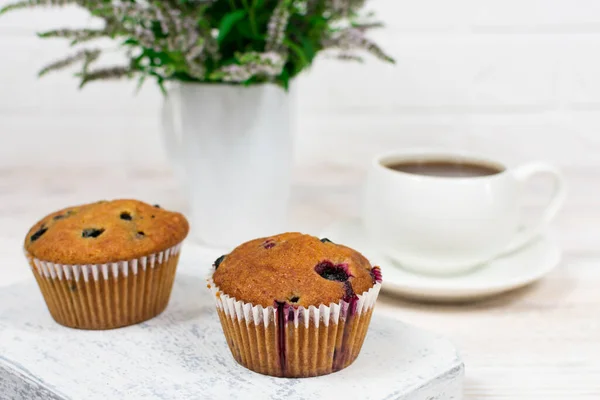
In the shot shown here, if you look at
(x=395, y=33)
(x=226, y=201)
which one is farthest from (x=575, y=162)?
(x=226, y=201)

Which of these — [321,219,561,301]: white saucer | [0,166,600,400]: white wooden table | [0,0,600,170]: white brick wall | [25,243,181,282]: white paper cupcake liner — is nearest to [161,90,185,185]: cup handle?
[0,166,600,400]: white wooden table

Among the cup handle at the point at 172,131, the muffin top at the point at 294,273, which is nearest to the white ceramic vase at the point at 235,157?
the cup handle at the point at 172,131

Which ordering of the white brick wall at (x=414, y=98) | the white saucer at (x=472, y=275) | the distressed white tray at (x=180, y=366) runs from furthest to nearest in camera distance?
the white brick wall at (x=414, y=98) → the white saucer at (x=472, y=275) → the distressed white tray at (x=180, y=366)

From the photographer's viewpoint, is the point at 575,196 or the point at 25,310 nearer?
the point at 25,310

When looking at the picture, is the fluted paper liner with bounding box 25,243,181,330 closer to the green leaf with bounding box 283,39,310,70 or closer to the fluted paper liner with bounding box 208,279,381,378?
the fluted paper liner with bounding box 208,279,381,378

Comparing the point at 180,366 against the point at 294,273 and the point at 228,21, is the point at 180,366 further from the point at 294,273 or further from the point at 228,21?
the point at 228,21

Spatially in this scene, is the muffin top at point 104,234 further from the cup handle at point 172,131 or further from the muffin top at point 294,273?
the cup handle at point 172,131

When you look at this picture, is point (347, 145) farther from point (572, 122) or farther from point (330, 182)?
point (572, 122)
